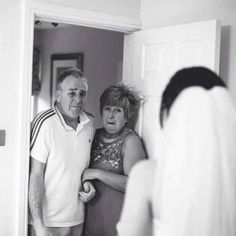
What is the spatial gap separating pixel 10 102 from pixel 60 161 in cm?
47

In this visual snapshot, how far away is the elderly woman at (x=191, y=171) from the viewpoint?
125 centimetres

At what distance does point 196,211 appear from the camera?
4.17 feet

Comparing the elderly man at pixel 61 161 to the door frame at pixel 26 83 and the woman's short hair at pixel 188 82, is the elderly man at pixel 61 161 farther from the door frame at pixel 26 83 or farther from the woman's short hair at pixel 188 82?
the woman's short hair at pixel 188 82

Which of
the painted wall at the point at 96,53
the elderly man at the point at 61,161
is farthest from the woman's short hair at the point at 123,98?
the painted wall at the point at 96,53

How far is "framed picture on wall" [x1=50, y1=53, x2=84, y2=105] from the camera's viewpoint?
14.5 ft

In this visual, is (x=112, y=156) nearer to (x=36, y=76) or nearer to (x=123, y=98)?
(x=123, y=98)

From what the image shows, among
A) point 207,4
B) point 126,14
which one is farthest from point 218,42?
point 126,14

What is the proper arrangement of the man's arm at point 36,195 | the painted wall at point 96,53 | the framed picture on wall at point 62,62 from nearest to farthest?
the man's arm at point 36,195, the painted wall at point 96,53, the framed picture on wall at point 62,62

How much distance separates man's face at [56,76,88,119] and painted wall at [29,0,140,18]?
442mm

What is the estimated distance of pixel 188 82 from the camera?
1274mm

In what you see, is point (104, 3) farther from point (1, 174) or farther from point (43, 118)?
point (1, 174)

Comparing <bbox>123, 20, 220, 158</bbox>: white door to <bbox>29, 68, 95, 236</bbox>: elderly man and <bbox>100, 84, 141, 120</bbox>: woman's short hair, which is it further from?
<bbox>29, 68, 95, 236</bbox>: elderly man

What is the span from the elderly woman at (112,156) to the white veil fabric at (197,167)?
1.34 meters

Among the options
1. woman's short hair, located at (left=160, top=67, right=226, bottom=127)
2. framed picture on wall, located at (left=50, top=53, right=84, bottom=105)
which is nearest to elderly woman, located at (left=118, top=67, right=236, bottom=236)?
woman's short hair, located at (left=160, top=67, right=226, bottom=127)
